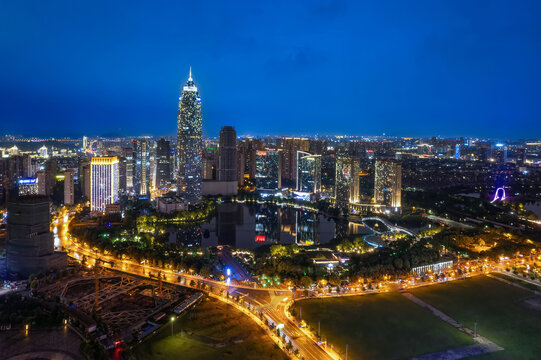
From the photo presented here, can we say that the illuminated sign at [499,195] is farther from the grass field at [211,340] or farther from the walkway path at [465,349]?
the grass field at [211,340]

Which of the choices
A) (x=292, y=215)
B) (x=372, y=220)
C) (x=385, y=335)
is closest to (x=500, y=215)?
(x=372, y=220)

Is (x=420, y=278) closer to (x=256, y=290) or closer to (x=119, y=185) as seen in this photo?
(x=256, y=290)

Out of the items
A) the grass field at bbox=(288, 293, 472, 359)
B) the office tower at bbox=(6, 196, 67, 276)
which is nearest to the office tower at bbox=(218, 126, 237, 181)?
the office tower at bbox=(6, 196, 67, 276)

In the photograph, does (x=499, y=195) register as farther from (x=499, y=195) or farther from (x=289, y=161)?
(x=289, y=161)

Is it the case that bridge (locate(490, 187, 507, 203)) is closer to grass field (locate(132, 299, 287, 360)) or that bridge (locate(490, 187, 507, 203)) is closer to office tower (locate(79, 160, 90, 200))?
grass field (locate(132, 299, 287, 360))

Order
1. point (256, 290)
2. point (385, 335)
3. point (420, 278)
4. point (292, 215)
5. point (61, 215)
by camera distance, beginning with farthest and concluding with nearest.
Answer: point (292, 215), point (61, 215), point (420, 278), point (256, 290), point (385, 335)

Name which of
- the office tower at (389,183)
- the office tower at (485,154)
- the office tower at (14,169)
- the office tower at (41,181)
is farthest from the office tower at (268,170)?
the office tower at (485,154)

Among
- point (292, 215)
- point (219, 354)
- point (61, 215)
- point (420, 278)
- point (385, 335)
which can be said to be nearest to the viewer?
point (219, 354)
